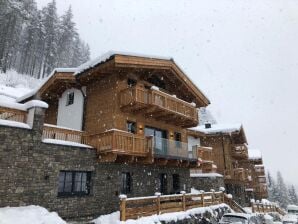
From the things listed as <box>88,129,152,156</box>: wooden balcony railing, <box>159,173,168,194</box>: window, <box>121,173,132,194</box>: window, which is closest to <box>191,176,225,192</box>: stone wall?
<box>159,173,168,194</box>: window

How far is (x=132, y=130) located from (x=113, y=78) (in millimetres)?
3767

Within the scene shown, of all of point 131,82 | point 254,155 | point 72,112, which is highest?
point 131,82

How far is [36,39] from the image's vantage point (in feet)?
196

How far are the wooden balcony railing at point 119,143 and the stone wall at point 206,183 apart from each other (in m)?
12.0

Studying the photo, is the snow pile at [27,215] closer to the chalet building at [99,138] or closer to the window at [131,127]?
the chalet building at [99,138]

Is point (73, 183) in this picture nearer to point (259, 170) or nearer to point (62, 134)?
point (62, 134)

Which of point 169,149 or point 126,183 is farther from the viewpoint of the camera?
point 169,149

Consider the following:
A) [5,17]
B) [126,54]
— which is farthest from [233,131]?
[5,17]

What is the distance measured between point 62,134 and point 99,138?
209cm

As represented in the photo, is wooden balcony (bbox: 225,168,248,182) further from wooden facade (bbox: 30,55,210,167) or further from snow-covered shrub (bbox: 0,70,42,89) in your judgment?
snow-covered shrub (bbox: 0,70,42,89)

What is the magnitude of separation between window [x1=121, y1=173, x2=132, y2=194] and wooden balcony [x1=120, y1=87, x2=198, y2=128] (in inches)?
168

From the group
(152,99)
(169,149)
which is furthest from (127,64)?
(169,149)

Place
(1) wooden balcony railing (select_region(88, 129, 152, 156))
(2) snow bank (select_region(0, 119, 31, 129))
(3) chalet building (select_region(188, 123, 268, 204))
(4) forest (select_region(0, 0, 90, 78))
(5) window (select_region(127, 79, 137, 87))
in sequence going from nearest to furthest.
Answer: (2) snow bank (select_region(0, 119, 31, 129))
(1) wooden balcony railing (select_region(88, 129, 152, 156))
(5) window (select_region(127, 79, 137, 87))
(3) chalet building (select_region(188, 123, 268, 204))
(4) forest (select_region(0, 0, 90, 78))

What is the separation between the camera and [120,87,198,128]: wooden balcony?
1742cm
